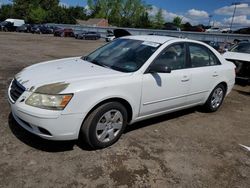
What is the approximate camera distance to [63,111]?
312 cm

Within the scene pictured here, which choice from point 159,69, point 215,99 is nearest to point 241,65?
point 215,99

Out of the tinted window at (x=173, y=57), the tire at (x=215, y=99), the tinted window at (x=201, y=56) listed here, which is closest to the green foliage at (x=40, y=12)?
the tire at (x=215, y=99)

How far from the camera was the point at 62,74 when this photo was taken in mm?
3578

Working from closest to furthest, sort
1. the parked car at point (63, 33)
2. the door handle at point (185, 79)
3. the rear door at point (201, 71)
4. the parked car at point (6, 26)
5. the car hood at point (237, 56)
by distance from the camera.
A: the door handle at point (185, 79), the rear door at point (201, 71), the car hood at point (237, 56), the parked car at point (63, 33), the parked car at point (6, 26)

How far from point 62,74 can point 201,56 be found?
281cm

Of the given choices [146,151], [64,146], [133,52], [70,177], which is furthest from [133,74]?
[70,177]

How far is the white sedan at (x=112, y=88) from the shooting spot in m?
3.16

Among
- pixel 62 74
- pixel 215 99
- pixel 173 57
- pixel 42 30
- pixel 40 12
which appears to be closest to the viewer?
pixel 62 74

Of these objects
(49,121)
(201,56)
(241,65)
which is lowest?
(49,121)

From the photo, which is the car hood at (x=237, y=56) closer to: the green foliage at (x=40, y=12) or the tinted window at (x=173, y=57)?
the tinted window at (x=173, y=57)

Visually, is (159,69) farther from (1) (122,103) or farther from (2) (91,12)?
(2) (91,12)

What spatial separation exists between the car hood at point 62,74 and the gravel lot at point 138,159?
91cm

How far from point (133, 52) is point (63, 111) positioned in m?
1.69

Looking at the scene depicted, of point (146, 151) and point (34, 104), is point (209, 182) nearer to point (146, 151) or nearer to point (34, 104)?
point (146, 151)
